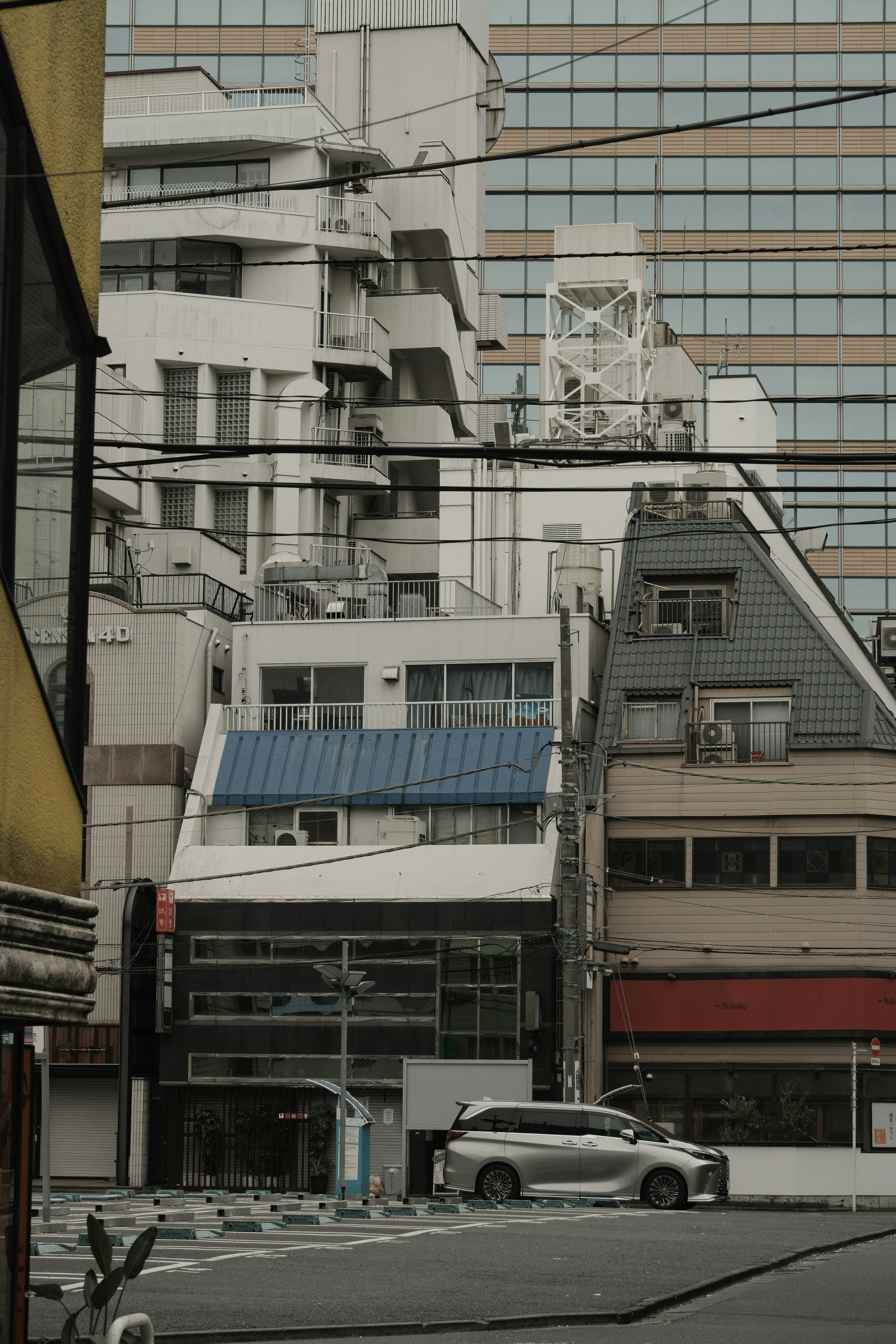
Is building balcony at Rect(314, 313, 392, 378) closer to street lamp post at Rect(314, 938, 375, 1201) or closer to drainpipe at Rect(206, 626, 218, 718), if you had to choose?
drainpipe at Rect(206, 626, 218, 718)

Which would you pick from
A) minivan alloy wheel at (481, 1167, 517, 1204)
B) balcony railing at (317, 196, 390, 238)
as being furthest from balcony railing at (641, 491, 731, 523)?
minivan alloy wheel at (481, 1167, 517, 1204)

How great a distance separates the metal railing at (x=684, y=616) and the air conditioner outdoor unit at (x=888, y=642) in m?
4.98

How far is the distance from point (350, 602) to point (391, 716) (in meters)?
3.96

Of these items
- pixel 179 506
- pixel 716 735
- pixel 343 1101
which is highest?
pixel 179 506

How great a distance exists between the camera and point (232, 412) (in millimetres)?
54750

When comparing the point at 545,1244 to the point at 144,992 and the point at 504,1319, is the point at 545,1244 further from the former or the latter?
the point at 144,992

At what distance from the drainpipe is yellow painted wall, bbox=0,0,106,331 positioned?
38.2 m

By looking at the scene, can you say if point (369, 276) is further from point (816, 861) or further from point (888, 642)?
point (816, 861)

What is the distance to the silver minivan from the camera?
29266 mm

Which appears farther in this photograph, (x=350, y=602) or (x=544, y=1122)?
(x=350, y=602)

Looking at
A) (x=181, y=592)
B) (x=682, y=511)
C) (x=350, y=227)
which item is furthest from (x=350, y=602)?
(x=350, y=227)

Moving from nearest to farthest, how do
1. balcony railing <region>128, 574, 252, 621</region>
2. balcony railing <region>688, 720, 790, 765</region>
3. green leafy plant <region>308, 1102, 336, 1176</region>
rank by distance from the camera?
green leafy plant <region>308, 1102, 336, 1176</region> → balcony railing <region>688, 720, 790, 765</region> → balcony railing <region>128, 574, 252, 621</region>

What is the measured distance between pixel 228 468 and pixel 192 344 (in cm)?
365

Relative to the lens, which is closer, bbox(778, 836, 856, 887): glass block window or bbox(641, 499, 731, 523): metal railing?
bbox(778, 836, 856, 887): glass block window
